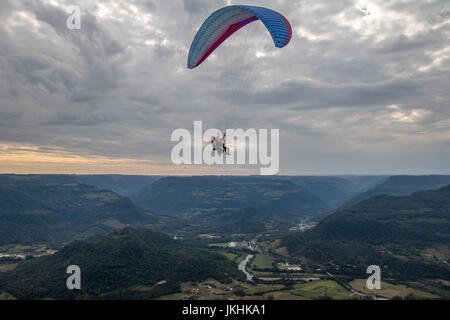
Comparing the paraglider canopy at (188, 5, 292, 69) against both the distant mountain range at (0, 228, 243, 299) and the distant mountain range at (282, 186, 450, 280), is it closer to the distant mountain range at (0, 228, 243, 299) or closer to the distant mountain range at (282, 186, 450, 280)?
the distant mountain range at (0, 228, 243, 299)

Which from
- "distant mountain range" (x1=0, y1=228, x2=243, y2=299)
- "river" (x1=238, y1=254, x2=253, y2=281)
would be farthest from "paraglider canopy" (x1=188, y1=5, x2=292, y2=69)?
"river" (x1=238, y1=254, x2=253, y2=281)

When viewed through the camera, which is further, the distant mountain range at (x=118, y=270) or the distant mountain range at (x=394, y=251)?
the distant mountain range at (x=394, y=251)

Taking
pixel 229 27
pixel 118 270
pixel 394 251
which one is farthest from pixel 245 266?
pixel 229 27

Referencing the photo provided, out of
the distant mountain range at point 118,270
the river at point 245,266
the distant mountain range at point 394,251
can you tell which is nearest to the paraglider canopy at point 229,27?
the distant mountain range at point 118,270

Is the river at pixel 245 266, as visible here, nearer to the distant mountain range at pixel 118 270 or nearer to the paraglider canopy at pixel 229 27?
the distant mountain range at pixel 118 270
